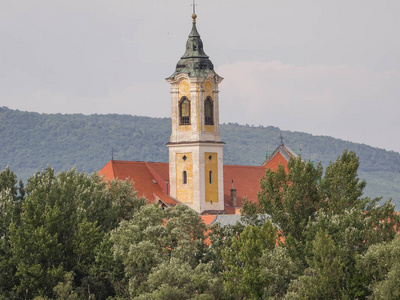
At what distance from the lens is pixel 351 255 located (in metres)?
59.5

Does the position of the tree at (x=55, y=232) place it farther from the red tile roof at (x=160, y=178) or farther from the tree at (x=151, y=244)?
the red tile roof at (x=160, y=178)

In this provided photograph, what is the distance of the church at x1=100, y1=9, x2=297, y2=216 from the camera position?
101m

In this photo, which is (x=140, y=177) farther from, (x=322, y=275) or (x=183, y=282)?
(x=322, y=275)

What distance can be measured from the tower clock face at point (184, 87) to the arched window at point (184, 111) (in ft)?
2.17

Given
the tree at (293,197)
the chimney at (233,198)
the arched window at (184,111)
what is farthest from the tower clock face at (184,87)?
the tree at (293,197)

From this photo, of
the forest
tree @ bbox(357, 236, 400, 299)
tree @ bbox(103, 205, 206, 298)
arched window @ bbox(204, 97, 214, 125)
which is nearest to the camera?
tree @ bbox(357, 236, 400, 299)

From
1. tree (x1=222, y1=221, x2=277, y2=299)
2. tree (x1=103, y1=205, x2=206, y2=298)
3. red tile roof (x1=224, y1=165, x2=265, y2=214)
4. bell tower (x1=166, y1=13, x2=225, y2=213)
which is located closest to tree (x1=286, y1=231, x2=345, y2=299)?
Answer: tree (x1=222, y1=221, x2=277, y2=299)

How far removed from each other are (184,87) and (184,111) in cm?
237

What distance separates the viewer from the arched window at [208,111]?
102125mm

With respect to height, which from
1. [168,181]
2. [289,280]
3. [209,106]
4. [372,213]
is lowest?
[289,280]

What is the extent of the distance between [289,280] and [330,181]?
1070 cm

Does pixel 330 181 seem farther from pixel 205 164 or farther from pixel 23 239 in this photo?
pixel 205 164

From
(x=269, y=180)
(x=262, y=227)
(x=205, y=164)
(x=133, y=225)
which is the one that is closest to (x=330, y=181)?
(x=269, y=180)

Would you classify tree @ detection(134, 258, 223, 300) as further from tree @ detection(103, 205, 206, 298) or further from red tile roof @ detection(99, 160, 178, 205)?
red tile roof @ detection(99, 160, 178, 205)
